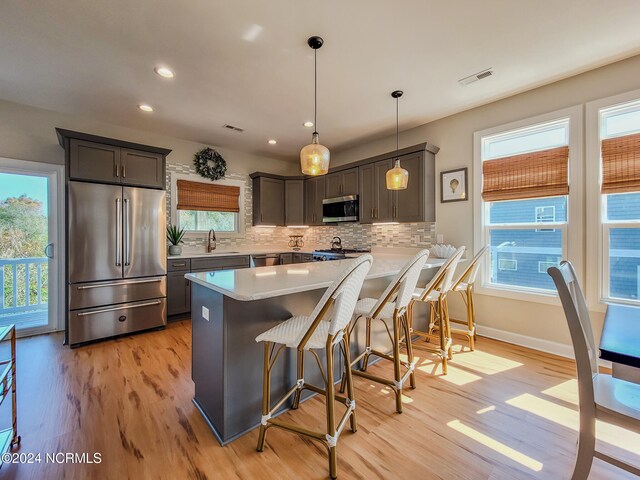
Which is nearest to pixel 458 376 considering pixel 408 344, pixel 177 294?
pixel 408 344

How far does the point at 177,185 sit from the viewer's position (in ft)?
14.4

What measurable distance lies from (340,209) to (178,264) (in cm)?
259

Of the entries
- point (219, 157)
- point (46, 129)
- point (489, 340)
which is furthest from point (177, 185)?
point (489, 340)

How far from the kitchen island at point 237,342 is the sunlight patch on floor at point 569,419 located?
166 cm

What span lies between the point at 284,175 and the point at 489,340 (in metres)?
4.33

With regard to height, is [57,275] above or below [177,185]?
below

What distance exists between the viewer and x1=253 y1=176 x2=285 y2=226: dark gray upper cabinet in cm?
509

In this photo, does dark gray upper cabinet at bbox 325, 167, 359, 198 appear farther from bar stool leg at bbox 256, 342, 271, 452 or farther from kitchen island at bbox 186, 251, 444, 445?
bar stool leg at bbox 256, 342, 271, 452

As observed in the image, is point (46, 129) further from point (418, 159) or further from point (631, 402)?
point (631, 402)

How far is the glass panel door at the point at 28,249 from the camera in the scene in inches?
128

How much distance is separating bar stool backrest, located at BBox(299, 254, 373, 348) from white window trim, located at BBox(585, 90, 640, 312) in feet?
8.44

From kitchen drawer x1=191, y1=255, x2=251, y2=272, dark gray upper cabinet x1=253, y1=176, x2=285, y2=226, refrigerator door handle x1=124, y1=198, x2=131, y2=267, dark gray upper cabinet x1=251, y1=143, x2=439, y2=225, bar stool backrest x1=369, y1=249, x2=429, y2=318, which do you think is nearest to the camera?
bar stool backrest x1=369, y1=249, x2=429, y2=318

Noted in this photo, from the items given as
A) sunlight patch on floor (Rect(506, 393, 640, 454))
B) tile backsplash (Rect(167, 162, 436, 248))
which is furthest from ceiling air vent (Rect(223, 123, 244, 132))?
sunlight patch on floor (Rect(506, 393, 640, 454))

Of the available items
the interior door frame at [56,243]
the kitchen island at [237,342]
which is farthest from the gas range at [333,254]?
the interior door frame at [56,243]
